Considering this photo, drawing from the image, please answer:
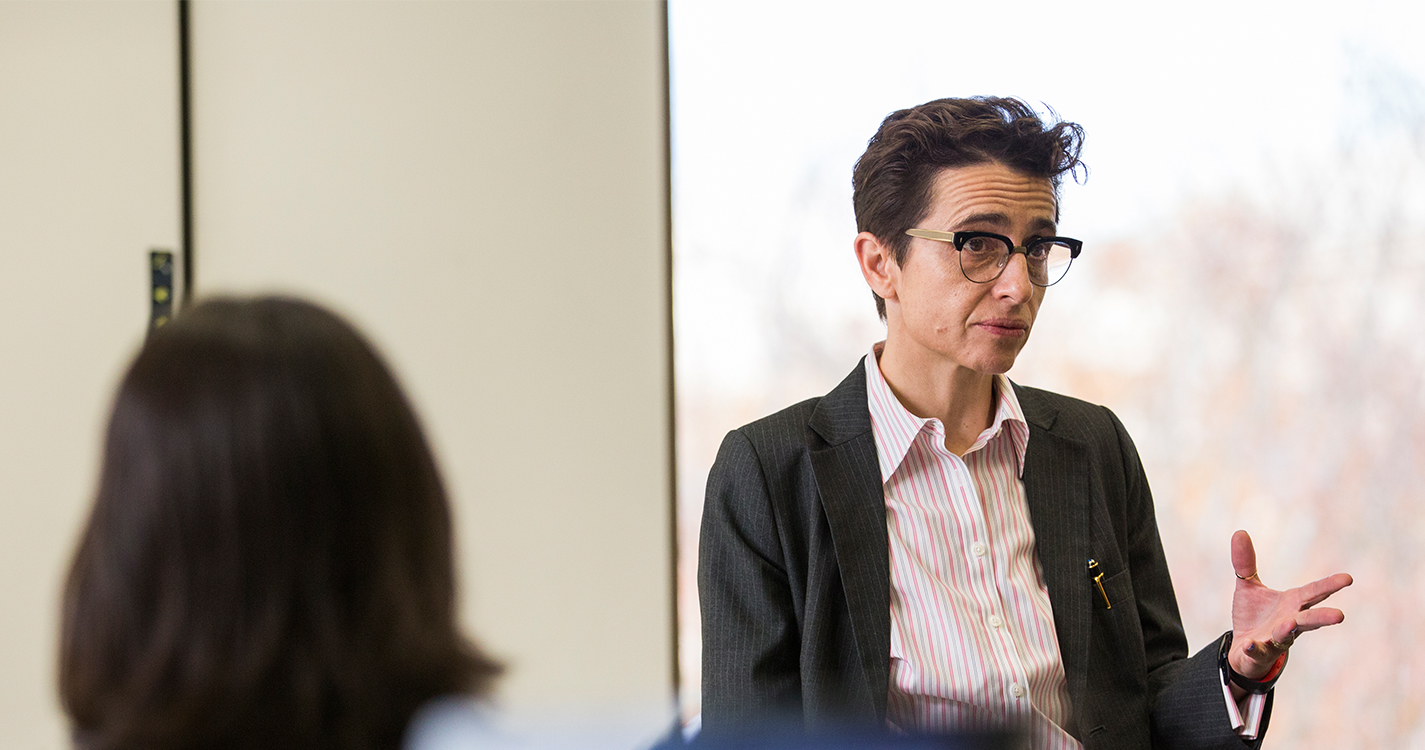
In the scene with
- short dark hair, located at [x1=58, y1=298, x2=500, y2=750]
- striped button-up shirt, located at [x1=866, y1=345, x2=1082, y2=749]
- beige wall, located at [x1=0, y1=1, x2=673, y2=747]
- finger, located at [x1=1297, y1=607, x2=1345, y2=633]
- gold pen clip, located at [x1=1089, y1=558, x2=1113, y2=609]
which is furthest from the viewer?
beige wall, located at [x1=0, y1=1, x2=673, y2=747]

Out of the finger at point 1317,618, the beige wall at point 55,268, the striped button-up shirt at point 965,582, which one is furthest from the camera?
the beige wall at point 55,268

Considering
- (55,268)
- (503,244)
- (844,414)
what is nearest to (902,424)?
(844,414)

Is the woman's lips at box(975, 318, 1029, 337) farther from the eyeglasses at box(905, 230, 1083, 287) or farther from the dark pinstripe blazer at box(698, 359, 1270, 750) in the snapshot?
the dark pinstripe blazer at box(698, 359, 1270, 750)

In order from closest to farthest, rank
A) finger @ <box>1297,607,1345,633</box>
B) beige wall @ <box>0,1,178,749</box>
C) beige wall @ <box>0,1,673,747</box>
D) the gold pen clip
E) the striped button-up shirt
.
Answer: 1. finger @ <box>1297,607,1345,633</box>
2. the striped button-up shirt
3. the gold pen clip
4. beige wall @ <box>0,1,178,749</box>
5. beige wall @ <box>0,1,673,747</box>

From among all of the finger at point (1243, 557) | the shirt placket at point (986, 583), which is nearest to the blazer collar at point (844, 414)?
the shirt placket at point (986, 583)

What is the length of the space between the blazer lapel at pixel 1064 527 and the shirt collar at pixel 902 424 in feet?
0.09

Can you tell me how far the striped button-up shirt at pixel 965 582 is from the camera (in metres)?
Result: 1.36

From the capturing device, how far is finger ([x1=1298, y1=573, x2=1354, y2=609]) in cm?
129

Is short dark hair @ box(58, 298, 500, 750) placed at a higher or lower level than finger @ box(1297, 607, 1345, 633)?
higher

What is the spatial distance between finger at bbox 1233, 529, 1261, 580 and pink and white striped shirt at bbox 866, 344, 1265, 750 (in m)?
0.17

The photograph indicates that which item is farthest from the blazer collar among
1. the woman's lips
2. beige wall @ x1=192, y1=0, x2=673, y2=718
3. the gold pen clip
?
beige wall @ x1=192, y1=0, x2=673, y2=718

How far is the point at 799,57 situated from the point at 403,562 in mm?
1882

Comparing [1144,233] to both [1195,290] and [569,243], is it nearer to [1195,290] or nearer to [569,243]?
[1195,290]

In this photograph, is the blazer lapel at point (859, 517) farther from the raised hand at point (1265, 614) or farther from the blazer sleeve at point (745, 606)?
the raised hand at point (1265, 614)
